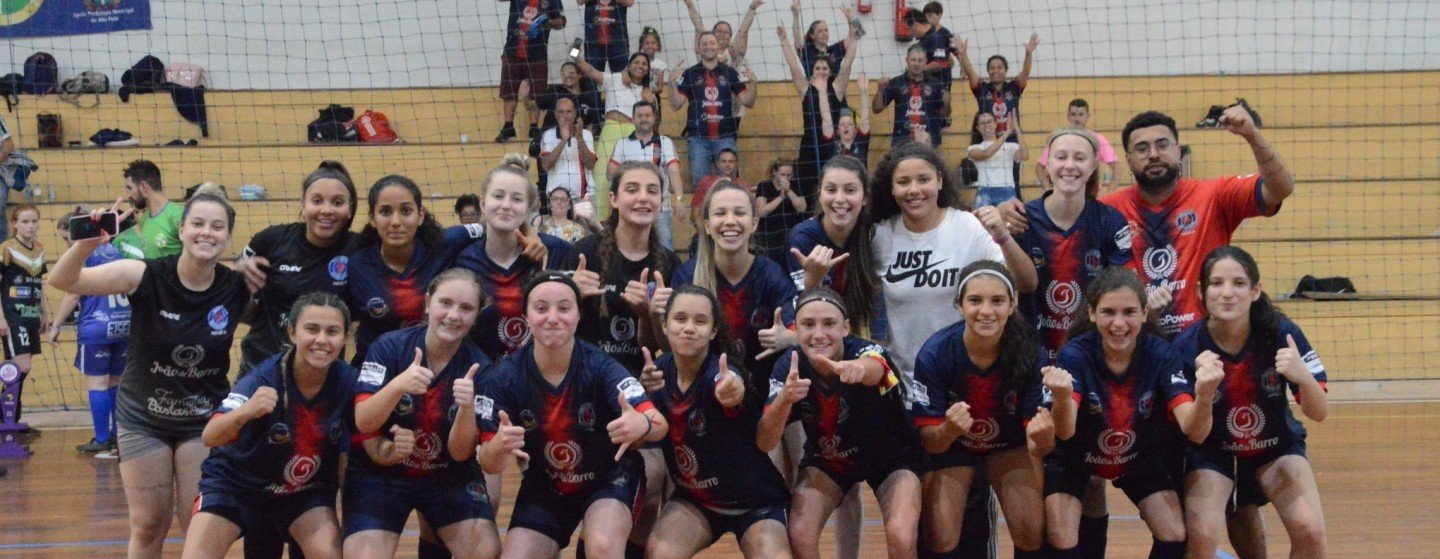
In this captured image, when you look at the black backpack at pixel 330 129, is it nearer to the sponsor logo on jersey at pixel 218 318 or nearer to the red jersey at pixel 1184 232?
the sponsor logo on jersey at pixel 218 318

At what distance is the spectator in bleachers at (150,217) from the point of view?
5.93m

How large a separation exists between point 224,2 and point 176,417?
25.6 feet

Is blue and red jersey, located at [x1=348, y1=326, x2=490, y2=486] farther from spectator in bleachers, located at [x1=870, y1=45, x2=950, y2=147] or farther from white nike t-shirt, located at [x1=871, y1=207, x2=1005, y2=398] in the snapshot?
spectator in bleachers, located at [x1=870, y1=45, x2=950, y2=147]

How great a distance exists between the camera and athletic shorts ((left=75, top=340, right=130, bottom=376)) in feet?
22.7

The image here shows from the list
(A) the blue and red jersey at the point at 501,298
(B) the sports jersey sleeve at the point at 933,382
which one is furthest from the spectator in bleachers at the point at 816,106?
(B) the sports jersey sleeve at the point at 933,382

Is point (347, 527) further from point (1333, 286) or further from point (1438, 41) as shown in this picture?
point (1438, 41)

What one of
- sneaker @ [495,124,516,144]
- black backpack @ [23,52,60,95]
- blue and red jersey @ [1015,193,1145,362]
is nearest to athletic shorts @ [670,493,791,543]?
blue and red jersey @ [1015,193,1145,362]

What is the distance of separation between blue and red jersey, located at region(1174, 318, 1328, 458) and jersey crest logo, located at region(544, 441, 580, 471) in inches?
73.5

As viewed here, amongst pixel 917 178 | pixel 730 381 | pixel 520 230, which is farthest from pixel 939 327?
pixel 520 230

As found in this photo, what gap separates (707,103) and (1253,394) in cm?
635

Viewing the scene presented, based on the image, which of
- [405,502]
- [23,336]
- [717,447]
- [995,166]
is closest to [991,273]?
[717,447]

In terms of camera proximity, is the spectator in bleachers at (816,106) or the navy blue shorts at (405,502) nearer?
the navy blue shorts at (405,502)

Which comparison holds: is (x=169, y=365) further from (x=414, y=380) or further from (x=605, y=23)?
(x=605, y=23)

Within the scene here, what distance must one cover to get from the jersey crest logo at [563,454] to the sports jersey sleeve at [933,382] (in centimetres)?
106
